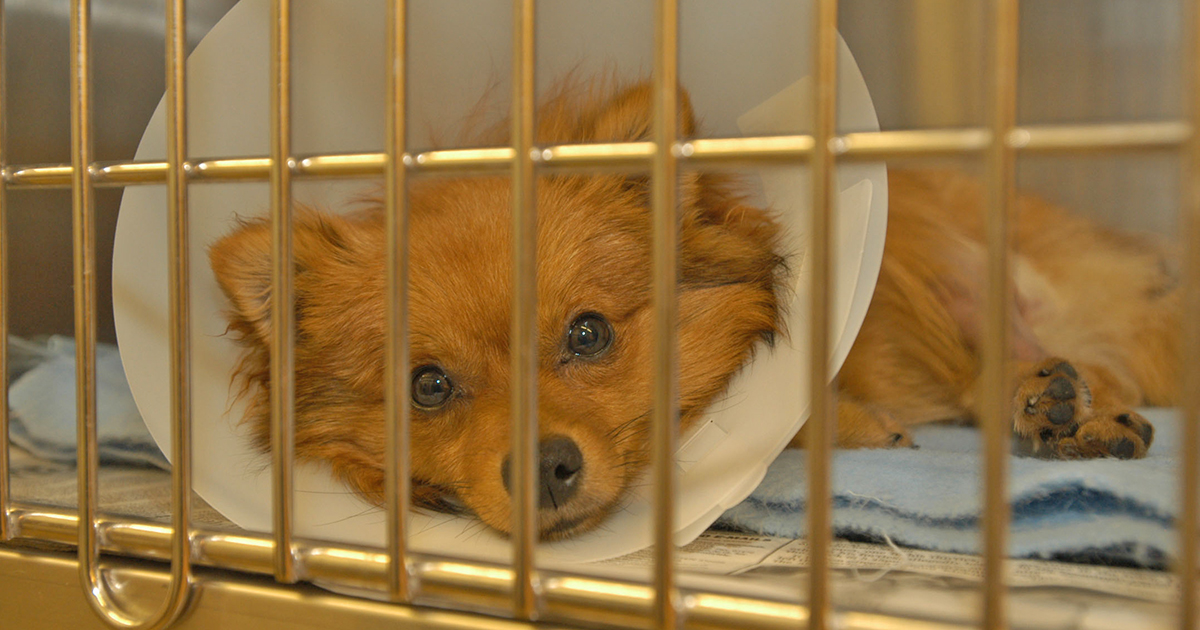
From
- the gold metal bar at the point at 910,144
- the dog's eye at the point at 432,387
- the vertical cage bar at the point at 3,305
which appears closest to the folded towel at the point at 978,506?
the gold metal bar at the point at 910,144

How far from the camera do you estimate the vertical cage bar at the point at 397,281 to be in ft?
2.06

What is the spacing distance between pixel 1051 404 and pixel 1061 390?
1.0 inches

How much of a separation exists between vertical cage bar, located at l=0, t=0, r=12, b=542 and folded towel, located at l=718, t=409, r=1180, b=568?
31.1 inches

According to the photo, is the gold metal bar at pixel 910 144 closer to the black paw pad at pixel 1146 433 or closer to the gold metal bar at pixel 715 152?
the gold metal bar at pixel 715 152

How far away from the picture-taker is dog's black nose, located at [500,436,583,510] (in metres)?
1.02

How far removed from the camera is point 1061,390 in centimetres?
125

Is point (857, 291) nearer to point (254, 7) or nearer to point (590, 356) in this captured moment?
point (590, 356)

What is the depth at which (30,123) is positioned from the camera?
3.36ft

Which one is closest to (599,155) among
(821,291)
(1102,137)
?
(821,291)

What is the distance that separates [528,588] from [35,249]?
0.83 meters

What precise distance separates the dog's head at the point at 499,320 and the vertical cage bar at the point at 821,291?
556mm

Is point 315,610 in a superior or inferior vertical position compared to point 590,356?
inferior

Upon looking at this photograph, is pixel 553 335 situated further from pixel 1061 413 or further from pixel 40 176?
pixel 1061 413

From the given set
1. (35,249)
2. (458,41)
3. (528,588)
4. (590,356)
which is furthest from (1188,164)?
(35,249)
